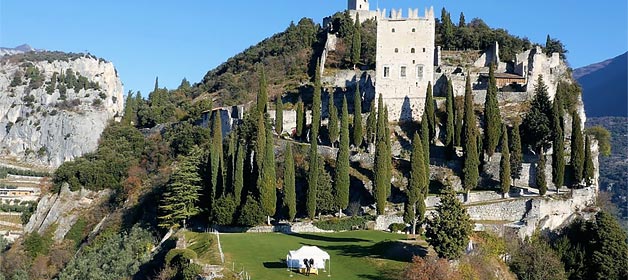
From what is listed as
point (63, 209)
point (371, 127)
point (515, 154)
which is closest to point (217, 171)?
point (371, 127)

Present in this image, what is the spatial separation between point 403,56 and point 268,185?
73.3ft

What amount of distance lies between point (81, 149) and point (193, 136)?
146ft

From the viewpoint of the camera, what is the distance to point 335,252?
120 feet

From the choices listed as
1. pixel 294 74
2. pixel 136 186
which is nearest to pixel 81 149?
pixel 294 74

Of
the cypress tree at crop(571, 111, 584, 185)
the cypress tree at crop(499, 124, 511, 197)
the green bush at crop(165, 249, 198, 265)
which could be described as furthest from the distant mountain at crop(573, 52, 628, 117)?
the green bush at crop(165, 249, 198, 265)

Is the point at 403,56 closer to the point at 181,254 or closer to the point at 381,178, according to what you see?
the point at 381,178

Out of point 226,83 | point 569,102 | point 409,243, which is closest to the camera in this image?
point 409,243

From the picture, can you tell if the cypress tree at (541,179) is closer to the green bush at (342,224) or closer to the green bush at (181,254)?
the green bush at (342,224)

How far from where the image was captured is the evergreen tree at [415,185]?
1688 inches

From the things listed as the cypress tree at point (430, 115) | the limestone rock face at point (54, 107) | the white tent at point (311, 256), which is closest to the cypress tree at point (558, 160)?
the cypress tree at point (430, 115)

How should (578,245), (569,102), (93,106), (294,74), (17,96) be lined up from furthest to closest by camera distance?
(17,96)
(93,106)
(294,74)
(569,102)
(578,245)

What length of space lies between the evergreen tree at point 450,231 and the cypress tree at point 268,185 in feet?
47.1

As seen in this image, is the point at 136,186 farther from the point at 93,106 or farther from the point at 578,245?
the point at 93,106

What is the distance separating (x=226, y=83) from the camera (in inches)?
3652
